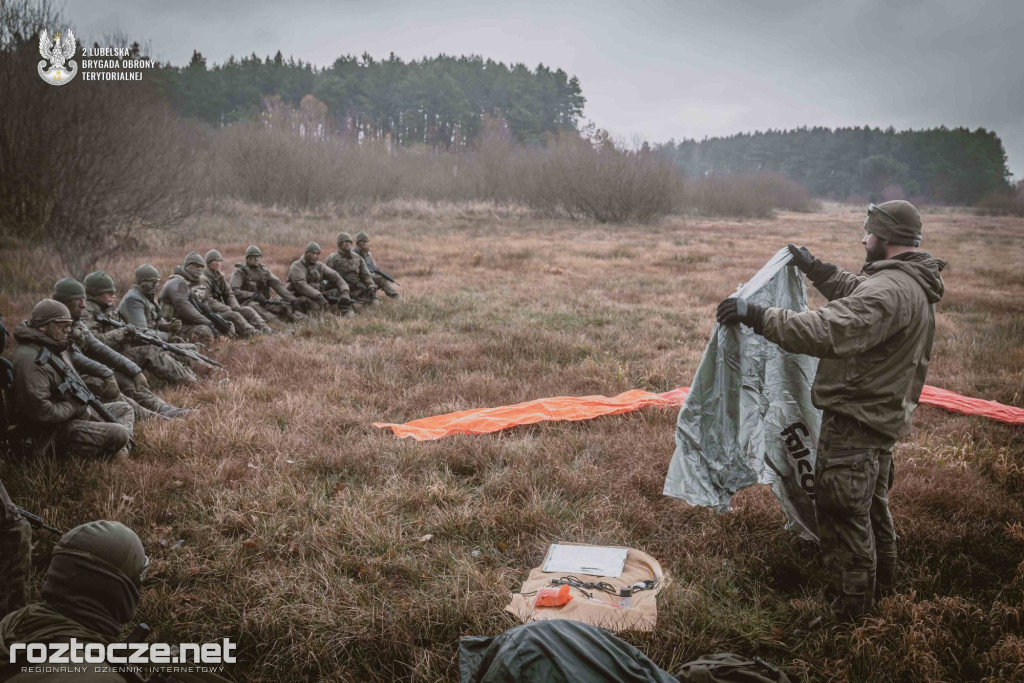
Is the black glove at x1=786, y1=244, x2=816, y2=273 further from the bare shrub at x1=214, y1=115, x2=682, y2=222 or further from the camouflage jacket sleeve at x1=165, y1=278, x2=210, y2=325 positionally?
the bare shrub at x1=214, y1=115, x2=682, y2=222

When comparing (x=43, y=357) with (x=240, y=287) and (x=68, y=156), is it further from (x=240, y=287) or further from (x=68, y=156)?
(x=68, y=156)

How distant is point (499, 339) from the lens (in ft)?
28.6

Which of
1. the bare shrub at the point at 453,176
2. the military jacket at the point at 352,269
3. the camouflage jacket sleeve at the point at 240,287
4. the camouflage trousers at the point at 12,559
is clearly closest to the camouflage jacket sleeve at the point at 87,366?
the camouflage trousers at the point at 12,559

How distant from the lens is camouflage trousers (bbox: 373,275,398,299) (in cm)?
1179

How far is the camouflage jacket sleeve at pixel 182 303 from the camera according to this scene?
8.59 m

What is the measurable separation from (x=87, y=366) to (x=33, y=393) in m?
1.01

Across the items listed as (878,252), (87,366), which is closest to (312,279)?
(87,366)

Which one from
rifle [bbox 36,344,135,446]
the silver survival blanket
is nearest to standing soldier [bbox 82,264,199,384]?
rifle [bbox 36,344,135,446]

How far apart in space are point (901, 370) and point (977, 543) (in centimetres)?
A: 190

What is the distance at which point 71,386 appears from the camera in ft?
15.5

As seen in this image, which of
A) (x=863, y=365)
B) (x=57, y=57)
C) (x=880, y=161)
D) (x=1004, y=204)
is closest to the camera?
(x=863, y=365)

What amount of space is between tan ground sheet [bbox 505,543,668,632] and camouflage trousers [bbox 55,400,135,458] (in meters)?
3.67

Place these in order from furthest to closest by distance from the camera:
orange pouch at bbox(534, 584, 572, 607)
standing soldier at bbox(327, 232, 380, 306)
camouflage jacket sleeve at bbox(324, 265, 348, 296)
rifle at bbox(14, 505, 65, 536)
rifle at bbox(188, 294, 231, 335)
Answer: standing soldier at bbox(327, 232, 380, 306)
camouflage jacket sleeve at bbox(324, 265, 348, 296)
rifle at bbox(188, 294, 231, 335)
rifle at bbox(14, 505, 65, 536)
orange pouch at bbox(534, 584, 572, 607)

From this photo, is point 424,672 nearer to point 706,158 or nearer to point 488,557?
point 488,557
